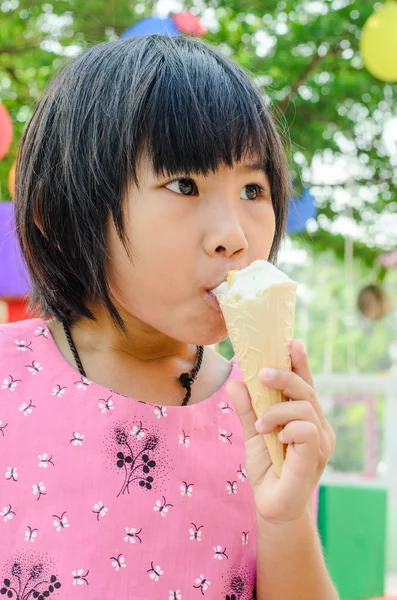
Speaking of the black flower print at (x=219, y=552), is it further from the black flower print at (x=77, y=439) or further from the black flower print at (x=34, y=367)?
the black flower print at (x=34, y=367)

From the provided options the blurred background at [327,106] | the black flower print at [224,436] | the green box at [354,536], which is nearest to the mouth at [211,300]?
the black flower print at [224,436]

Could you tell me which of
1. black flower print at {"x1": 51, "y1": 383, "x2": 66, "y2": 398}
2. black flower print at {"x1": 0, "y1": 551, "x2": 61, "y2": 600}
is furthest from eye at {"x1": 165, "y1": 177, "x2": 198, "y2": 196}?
black flower print at {"x1": 0, "y1": 551, "x2": 61, "y2": 600}

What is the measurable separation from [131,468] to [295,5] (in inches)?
279

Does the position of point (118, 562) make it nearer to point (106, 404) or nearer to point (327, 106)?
point (106, 404)

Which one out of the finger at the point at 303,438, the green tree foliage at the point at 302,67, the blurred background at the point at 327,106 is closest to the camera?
the finger at the point at 303,438

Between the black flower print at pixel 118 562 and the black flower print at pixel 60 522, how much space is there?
0.10 meters

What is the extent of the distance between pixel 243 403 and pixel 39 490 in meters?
0.38

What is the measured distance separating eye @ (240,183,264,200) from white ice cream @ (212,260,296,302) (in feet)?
0.55

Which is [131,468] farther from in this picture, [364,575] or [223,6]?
[223,6]

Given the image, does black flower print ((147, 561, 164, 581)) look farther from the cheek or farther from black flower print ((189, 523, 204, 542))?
the cheek

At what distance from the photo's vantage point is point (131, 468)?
1.33m

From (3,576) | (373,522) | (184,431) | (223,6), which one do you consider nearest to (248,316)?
(184,431)

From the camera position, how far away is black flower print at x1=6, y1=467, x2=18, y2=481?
4.26 ft

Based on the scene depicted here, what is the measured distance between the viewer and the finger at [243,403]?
1.24 metres
